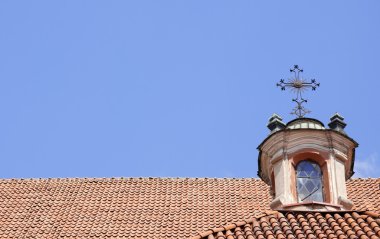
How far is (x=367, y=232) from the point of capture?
12.4 metres

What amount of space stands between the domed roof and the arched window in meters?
0.53

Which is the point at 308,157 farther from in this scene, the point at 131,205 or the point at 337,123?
the point at 131,205

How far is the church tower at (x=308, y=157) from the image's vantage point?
14.7 meters

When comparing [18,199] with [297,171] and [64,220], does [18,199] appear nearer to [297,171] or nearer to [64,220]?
[64,220]

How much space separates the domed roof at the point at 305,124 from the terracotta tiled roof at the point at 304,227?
6.58ft

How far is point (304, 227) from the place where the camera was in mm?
12797

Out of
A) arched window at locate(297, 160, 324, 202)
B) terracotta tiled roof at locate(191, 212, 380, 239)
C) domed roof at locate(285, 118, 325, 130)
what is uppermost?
domed roof at locate(285, 118, 325, 130)

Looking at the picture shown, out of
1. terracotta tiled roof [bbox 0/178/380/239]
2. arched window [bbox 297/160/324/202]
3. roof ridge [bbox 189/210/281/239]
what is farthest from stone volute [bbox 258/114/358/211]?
terracotta tiled roof [bbox 0/178/380/239]

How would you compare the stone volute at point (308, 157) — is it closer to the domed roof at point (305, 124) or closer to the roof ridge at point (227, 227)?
the domed roof at point (305, 124)

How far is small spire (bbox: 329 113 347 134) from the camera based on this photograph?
49.5 feet

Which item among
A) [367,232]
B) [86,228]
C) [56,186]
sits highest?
[56,186]

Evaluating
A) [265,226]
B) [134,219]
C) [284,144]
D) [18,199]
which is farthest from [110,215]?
[265,226]

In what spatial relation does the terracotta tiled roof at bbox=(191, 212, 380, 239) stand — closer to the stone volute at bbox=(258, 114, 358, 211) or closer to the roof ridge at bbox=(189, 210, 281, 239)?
the roof ridge at bbox=(189, 210, 281, 239)

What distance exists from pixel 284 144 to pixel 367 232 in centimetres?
285
